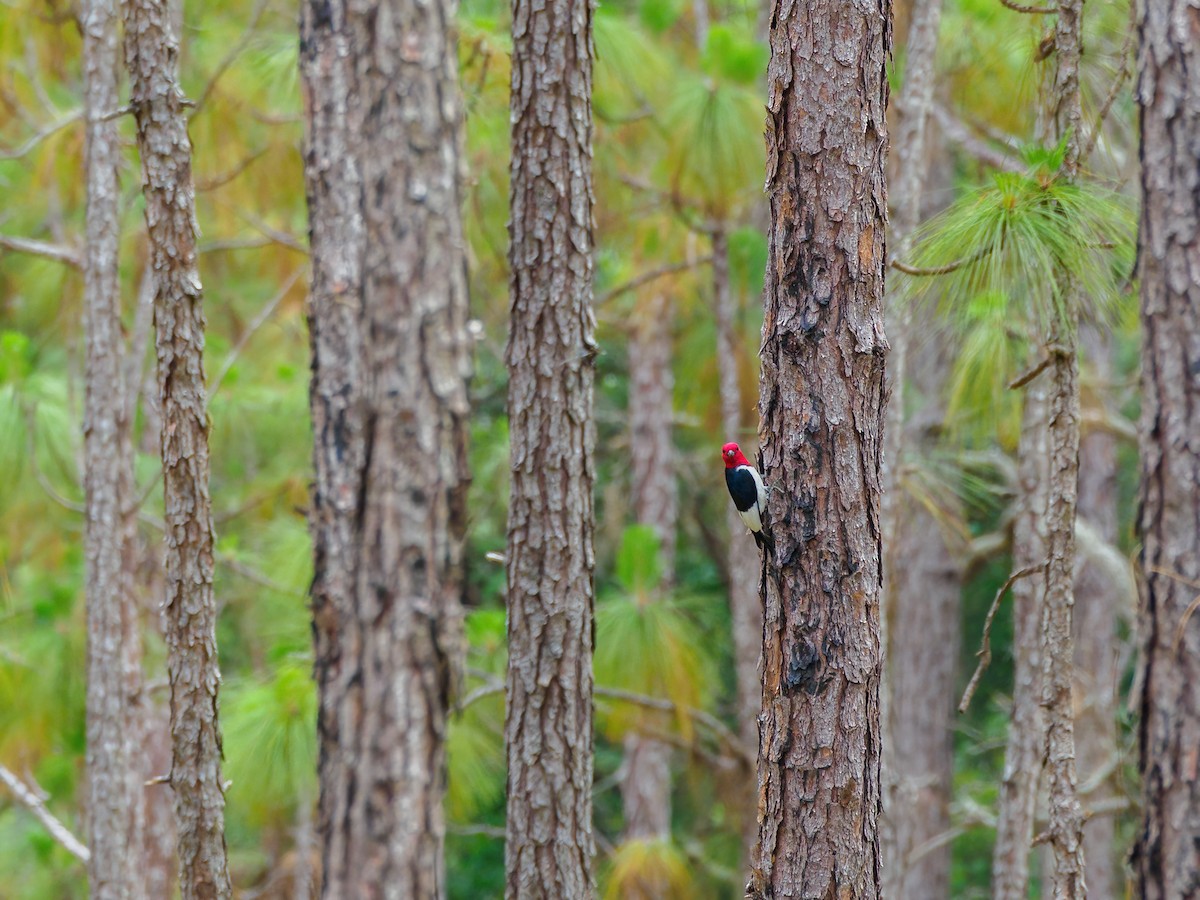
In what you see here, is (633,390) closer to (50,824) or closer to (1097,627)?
(1097,627)

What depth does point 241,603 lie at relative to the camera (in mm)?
9109

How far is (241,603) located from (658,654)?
5033 mm

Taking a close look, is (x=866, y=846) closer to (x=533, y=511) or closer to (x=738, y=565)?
(x=533, y=511)

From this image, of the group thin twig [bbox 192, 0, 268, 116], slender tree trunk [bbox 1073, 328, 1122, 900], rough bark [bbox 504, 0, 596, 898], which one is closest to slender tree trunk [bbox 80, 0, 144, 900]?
thin twig [bbox 192, 0, 268, 116]

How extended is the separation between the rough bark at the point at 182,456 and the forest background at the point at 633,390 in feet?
2.89

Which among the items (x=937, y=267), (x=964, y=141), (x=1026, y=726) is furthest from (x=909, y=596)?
(x=937, y=267)

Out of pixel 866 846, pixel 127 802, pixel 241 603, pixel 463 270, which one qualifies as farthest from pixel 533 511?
pixel 241 603

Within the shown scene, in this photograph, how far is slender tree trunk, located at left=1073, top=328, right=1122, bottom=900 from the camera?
7750 millimetres

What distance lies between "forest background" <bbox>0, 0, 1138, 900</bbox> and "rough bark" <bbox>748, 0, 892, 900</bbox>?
356 millimetres

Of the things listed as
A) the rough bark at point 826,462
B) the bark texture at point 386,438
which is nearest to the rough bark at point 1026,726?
the rough bark at point 826,462

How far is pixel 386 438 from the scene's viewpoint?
182 cm

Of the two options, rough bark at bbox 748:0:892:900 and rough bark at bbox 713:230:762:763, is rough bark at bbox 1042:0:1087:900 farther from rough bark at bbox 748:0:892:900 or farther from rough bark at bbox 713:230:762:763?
rough bark at bbox 713:230:762:763

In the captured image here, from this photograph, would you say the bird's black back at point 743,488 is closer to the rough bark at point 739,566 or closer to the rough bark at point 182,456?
the rough bark at point 182,456

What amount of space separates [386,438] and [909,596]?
653 cm
